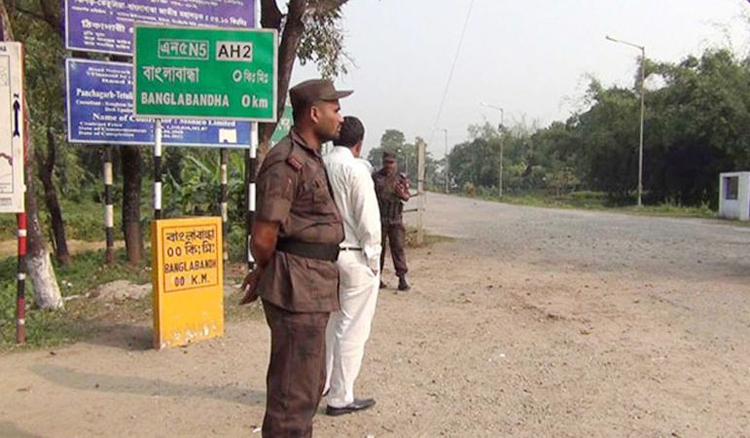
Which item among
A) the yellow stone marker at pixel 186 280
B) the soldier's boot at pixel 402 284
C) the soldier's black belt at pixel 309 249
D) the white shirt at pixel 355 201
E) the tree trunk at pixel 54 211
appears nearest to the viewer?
the soldier's black belt at pixel 309 249

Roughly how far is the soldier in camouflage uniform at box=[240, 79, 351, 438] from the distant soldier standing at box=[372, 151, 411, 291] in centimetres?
507

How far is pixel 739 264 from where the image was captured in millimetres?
10992

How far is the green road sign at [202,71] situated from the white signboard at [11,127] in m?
1.02

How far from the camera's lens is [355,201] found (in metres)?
3.98

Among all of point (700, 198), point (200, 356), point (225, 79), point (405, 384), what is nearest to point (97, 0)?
point (225, 79)

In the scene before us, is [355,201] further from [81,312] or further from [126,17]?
[126,17]

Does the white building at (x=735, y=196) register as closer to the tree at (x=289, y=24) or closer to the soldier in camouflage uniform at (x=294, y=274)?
the tree at (x=289, y=24)

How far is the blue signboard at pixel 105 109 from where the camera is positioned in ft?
29.4

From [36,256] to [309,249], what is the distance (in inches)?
194

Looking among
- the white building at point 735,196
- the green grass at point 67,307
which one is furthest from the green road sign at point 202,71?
the white building at point 735,196

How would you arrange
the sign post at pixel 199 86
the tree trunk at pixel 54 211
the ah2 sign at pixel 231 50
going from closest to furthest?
the sign post at pixel 199 86 → the ah2 sign at pixel 231 50 → the tree trunk at pixel 54 211

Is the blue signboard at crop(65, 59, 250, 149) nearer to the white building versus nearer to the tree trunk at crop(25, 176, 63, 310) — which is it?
the tree trunk at crop(25, 176, 63, 310)

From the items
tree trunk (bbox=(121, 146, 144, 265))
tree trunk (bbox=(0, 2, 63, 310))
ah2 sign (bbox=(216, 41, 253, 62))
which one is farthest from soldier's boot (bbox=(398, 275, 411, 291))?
tree trunk (bbox=(121, 146, 144, 265))

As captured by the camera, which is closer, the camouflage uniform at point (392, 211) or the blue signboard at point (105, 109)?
the camouflage uniform at point (392, 211)
